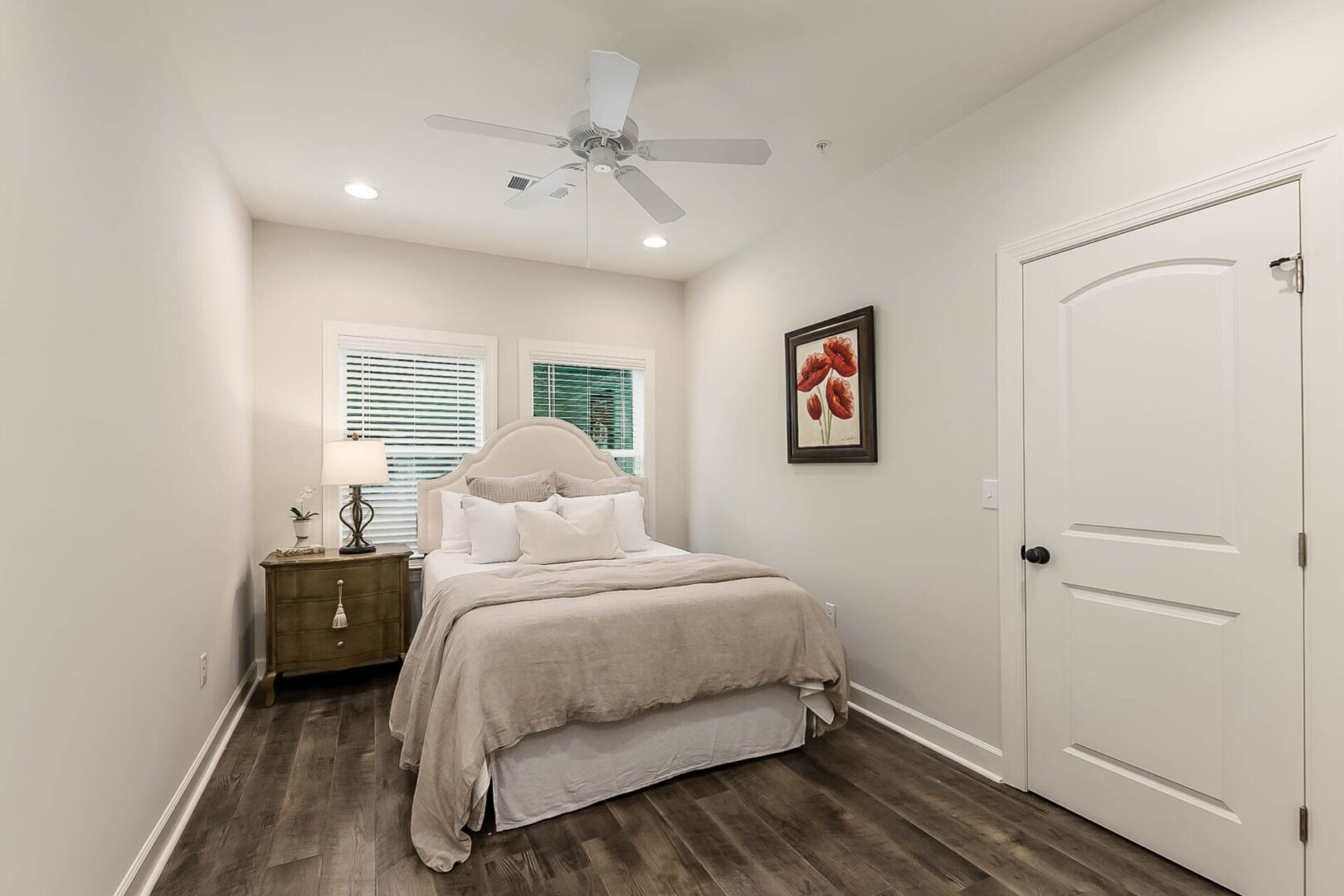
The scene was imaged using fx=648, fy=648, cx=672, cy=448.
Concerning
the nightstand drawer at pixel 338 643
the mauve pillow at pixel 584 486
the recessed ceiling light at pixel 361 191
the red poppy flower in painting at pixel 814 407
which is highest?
the recessed ceiling light at pixel 361 191

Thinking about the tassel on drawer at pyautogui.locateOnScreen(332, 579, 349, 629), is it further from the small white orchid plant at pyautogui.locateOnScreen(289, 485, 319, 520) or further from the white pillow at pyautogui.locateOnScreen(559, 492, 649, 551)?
the white pillow at pyautogui.locateOnScreen(559, 492, 649, 551)

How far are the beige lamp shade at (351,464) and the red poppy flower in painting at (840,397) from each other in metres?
2.61

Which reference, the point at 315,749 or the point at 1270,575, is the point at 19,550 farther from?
the point at 1270,575

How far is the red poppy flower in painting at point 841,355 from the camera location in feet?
11.0

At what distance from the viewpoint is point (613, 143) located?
8.01ft

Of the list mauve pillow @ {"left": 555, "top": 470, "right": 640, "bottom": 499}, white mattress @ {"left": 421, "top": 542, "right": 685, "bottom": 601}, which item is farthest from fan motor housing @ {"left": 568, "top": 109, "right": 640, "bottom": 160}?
mauve pillow @ {"left": 555, "top": 470, "right": 640, "bottom": 499}

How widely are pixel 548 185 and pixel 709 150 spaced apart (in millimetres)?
716

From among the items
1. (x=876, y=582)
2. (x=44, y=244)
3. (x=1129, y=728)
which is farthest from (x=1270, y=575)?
(x=44, y=244)

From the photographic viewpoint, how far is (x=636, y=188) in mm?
2570

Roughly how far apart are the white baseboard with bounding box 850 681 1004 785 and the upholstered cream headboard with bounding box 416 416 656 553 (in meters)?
2.20

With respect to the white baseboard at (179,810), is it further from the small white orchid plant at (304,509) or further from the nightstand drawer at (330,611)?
the small white orchid plant at (304,509)

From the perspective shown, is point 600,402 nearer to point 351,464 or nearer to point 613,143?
point 351,464

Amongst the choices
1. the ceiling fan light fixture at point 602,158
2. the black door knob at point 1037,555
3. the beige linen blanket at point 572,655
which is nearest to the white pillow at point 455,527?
the beige linen blanket at point 572,655

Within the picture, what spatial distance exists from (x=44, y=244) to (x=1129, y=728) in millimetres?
3270
